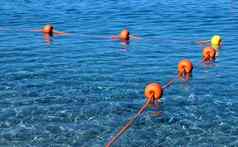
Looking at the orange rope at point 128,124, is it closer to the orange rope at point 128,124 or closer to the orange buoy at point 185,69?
the orange rope at point 128,124

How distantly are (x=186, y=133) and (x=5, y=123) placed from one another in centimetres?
504

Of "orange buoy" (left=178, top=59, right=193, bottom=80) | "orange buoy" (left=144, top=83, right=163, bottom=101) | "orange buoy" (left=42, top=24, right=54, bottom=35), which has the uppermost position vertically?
"orange buoy" (left=42, top=24, right=54, bottom=35)

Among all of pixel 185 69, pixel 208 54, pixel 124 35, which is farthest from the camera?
pixel 124 35

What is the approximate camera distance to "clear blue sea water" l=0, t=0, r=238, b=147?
14242 mm

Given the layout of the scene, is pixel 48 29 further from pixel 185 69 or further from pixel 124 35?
pixel 185 69

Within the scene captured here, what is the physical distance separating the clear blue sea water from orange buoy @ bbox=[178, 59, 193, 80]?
413 millimetres

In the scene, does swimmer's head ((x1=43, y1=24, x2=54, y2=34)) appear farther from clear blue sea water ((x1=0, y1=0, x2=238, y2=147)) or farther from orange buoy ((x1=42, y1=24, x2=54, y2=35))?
clear blue sea water ((x1=0, y1=0, x2=238, y2=147))

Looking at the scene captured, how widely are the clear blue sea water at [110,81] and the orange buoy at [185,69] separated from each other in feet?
1.36

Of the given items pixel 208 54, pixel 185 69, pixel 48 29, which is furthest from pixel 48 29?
pixel 185 69

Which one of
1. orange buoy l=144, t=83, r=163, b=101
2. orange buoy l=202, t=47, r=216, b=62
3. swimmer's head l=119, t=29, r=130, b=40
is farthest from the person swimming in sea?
orange buoy l=144, t=83, r=163, b=101

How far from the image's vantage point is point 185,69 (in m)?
18.7

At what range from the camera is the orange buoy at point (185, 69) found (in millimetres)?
18547

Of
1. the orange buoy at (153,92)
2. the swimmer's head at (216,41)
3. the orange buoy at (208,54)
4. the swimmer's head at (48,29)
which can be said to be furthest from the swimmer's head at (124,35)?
the orange buoy at (153,92)

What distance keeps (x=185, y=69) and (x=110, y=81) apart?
2716mm
